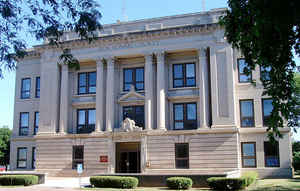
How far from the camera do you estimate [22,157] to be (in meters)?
43.4

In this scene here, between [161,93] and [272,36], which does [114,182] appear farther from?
[272,36]

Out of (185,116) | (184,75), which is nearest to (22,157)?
(185,116)

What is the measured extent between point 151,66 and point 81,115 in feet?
30.8

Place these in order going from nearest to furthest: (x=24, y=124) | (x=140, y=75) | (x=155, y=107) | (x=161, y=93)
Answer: (x=161, y=93) < (x=155, y=107) < (x=140, y=75) < (x=24, y=124)

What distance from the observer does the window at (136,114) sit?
125 ft

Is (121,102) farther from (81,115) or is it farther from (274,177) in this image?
(274,177)

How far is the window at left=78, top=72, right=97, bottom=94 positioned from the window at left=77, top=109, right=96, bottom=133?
2.13m

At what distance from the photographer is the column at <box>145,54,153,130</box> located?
36.9 m

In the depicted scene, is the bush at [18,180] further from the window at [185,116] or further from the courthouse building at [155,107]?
the window at [185,116]

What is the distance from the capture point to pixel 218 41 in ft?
119

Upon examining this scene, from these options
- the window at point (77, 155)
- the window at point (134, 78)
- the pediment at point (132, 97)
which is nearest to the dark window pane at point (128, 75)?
the window at point (134, 78)

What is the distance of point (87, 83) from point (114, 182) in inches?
621

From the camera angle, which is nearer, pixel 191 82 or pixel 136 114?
pixel 191 82

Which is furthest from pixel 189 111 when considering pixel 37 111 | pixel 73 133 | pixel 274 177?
pixel 37 111
